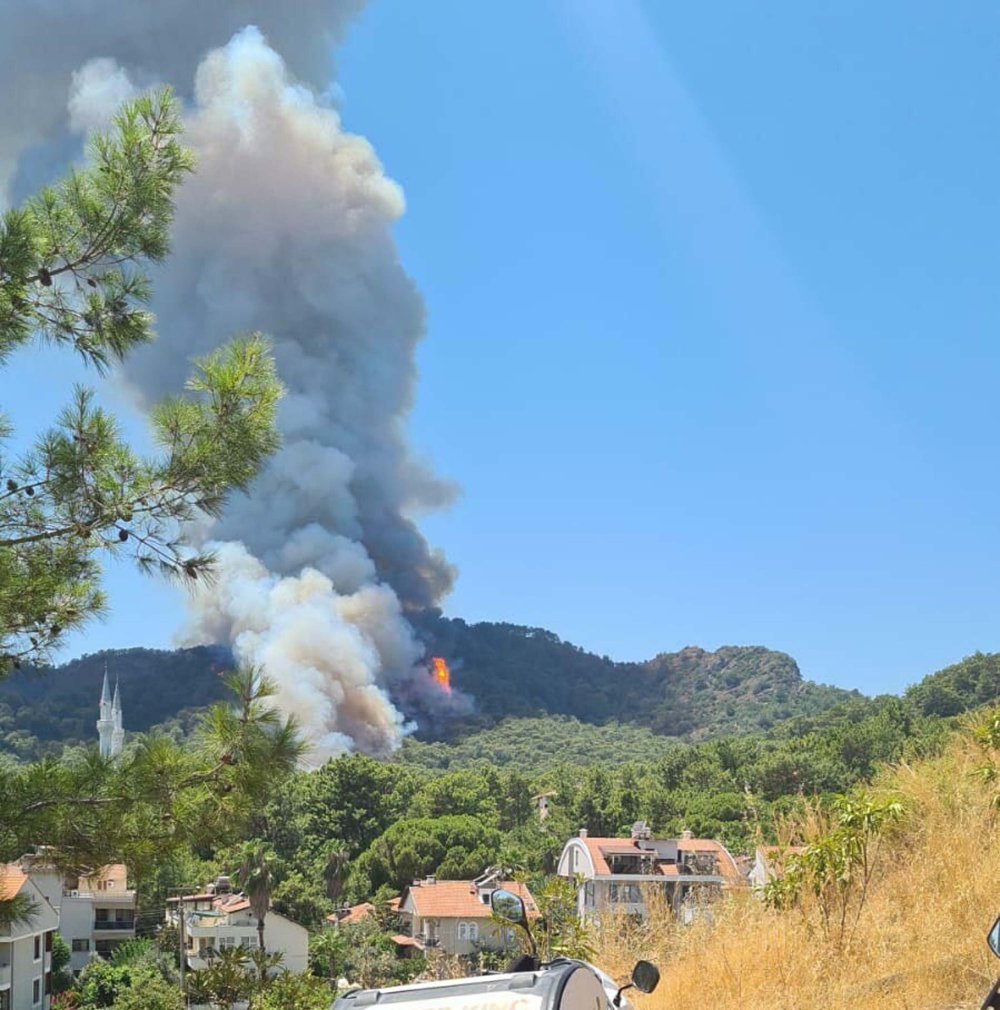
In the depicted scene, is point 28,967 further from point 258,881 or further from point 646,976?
point 646,976

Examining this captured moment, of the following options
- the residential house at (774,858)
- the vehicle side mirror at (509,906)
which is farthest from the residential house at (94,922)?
the vehicle side mirror at (509,906)

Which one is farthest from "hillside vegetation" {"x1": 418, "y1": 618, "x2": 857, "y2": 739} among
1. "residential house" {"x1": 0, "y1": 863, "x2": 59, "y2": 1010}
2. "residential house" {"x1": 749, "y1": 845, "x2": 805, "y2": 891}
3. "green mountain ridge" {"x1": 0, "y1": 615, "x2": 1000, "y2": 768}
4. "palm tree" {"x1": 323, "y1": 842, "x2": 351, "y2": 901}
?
"residential house" {"x1": 749, "y1": 845, "x2": 805, "y2": 891}

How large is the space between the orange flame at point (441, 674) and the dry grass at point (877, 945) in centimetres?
12076

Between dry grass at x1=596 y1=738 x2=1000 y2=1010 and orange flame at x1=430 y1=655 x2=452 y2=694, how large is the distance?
120757 mm

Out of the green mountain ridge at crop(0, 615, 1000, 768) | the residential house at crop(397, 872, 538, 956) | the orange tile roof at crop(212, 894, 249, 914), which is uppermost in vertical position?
the green mountain ridge at crop(0, 615, 1000, 768)

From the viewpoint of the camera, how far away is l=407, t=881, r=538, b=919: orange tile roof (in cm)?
4250

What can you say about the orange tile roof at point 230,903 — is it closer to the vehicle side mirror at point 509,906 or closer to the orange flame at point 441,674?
the vehicle side mirror at point 509,906

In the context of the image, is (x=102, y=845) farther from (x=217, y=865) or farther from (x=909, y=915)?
(x=217, y=865)

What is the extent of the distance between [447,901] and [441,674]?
8650 centimetres

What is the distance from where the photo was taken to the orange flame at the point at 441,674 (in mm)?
127812

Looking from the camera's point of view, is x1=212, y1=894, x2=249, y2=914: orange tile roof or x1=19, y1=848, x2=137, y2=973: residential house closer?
x1=212, y1=894, x2=249, y2=914: orange tile roof

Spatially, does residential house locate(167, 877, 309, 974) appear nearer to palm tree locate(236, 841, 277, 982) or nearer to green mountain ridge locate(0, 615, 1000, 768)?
palm tree locate(236, 841, 277, 982)

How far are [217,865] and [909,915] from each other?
52221mm

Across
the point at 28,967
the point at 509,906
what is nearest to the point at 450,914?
the point at 28,967
